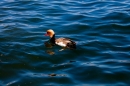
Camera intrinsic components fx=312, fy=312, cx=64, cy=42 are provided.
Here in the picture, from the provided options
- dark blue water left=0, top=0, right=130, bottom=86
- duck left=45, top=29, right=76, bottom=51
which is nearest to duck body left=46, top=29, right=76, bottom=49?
duck left=45, top=29, right=76, bottom=51

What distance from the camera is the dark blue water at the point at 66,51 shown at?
39.2 ft

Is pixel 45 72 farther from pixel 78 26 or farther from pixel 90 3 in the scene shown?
pixel 90 3

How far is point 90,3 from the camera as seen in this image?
2212cm

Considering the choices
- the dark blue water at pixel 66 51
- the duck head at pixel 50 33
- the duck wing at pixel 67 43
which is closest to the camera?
the dark blue water at pixel 66 51

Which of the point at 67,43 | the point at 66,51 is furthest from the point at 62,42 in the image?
the point at 66,51

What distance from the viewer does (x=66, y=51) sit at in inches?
561

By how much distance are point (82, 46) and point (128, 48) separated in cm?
214

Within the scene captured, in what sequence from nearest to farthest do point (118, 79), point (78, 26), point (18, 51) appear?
point (118, 79), point (18, 51), point (78, 26)

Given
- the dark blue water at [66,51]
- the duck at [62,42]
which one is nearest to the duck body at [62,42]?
the duck at [62,42]

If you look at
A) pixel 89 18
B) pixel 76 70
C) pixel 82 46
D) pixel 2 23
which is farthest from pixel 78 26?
pixel 76 70

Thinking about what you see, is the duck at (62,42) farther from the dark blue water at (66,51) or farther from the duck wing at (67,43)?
the dark blue water at (66,51)

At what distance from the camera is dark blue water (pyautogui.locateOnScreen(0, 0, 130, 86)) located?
12.0 meters

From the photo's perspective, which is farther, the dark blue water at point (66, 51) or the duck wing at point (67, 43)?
the duck wing at point (67, 43)

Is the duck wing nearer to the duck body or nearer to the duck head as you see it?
the duck body
